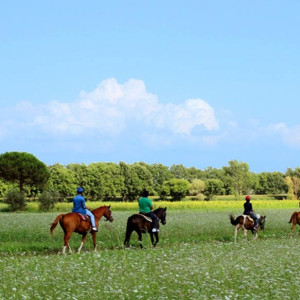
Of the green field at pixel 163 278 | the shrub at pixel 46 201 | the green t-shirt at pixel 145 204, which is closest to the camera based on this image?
the green field at pixel 163 278

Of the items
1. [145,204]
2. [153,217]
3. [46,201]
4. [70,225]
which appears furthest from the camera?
[46,201]

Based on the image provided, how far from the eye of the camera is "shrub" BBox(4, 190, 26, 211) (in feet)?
235

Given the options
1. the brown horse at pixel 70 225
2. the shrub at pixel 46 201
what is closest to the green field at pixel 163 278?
the brown horse at pixel 70 225

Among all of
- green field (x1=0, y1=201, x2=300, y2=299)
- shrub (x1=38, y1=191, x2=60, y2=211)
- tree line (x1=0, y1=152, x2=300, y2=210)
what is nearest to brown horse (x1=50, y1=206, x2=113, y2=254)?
green field (x1=0, y1=201, x2=300, y2=299)

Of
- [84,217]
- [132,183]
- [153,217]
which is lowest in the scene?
[153,217]

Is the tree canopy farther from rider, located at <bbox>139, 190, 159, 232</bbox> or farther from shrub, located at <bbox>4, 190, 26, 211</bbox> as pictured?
rider, located at <bbox>139, 190, 159, 232</bbox>

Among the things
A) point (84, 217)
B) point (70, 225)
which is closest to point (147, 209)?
point (84, 217)


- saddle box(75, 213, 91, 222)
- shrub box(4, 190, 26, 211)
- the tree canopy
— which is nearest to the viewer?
saddle box(75, 213, 91, 222)

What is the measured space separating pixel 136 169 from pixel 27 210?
71339 mm

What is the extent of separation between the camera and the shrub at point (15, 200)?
235 ft

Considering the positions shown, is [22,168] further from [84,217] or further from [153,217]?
[84,217]

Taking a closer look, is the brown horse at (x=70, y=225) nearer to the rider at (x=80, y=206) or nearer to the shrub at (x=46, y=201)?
the rider at (x=80, y=206)

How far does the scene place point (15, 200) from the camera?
71.8 metres

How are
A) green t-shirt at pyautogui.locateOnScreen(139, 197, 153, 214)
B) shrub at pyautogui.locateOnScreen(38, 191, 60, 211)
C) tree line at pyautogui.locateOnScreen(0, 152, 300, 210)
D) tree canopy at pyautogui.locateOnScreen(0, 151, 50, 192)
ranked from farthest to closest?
tree line at pyautogui.locateOnScreen(0, 152, 300, 210), tree canopy at pyautogui.locateOnScreen(0, 151, 50, 192), shrub at pyautogui.locateOnScreen(38, 191, 60, 211), green t-shirt at pyautogui.locateOnScreen(139, 197, 153, 214)
